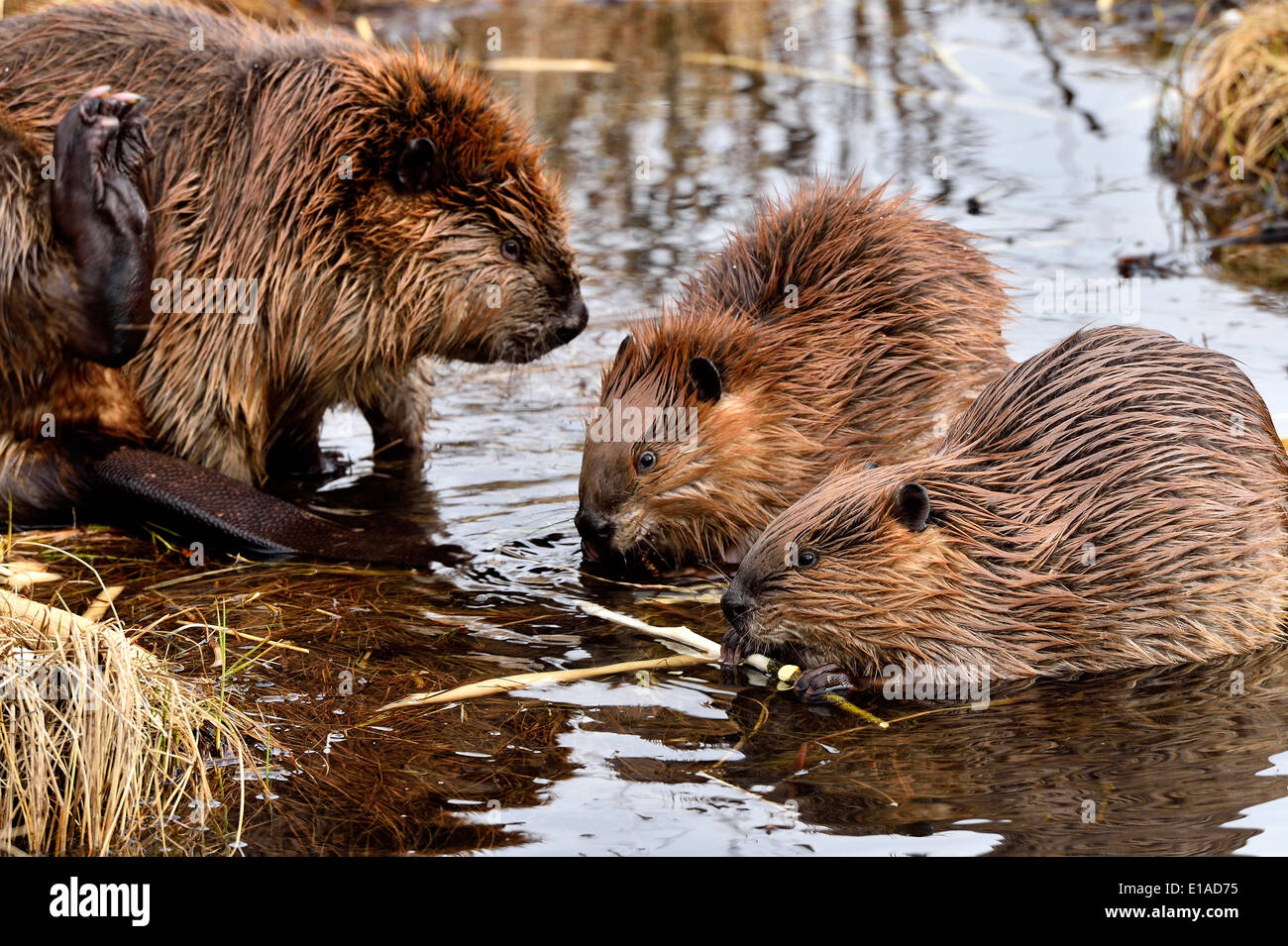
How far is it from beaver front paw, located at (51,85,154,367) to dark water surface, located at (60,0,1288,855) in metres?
0.63

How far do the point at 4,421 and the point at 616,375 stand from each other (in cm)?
170

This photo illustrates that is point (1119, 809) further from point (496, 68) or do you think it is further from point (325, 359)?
point (496, 68)

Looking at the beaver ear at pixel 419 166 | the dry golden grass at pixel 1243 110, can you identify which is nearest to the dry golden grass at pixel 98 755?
the beaver ear at pixel 419 166

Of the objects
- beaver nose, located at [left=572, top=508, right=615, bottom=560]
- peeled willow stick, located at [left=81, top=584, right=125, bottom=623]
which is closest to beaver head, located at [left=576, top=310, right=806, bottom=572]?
beaver nose, located at [left=572, top=508, right=615, bottom=560]

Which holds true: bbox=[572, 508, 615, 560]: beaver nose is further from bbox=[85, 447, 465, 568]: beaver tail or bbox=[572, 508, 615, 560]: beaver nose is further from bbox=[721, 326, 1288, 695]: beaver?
bbox=[721, 326, 1288, 695]: beaver

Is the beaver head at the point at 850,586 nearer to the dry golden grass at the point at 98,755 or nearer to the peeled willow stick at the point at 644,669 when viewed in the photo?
the peeled willow stick at the point at 644,669

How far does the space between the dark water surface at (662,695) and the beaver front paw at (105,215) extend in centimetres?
63

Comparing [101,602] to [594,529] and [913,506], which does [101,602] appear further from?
[913,506]

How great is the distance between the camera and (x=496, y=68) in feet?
31.7

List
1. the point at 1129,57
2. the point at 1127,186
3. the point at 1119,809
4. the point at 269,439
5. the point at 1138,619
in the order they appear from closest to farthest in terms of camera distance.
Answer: the point at 1119,809 → the point at 1138,619 → the point at 269,439 → the point at 1127,186 → the point at 1129,57

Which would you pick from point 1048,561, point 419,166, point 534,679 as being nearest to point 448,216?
point 419,166
